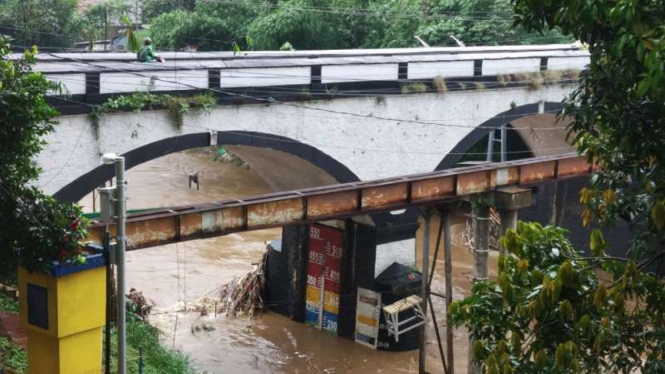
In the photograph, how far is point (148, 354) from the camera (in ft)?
46.8

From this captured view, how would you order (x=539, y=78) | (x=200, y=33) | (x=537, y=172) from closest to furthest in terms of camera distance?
(x=537, y=172) < (x=539, y=78) < (x=200, y=33)

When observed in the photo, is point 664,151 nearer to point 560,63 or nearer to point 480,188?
point 480,188

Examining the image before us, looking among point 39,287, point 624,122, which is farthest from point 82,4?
point 624,122

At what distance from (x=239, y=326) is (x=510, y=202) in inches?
277

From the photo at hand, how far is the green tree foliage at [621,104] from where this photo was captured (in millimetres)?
5758

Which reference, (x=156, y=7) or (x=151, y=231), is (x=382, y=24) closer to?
(x=156, y=7)

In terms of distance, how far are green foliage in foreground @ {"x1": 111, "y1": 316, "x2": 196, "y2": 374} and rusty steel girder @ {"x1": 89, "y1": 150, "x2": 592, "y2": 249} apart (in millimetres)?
2003

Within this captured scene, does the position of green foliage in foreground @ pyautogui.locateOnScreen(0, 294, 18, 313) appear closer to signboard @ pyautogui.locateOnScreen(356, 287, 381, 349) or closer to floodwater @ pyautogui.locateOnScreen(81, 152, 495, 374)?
floodwater @ pyautogui.locateOnScreen(81, 152, 495, 374)

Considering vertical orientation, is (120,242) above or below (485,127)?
below

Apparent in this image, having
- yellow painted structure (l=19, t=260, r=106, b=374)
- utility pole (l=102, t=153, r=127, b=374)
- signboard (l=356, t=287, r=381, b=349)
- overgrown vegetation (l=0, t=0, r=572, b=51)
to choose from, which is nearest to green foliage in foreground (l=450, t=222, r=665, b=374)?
utility pole (l=102, t=153, r=127, b=374)

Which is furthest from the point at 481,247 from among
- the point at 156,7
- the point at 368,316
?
the point at 156,7

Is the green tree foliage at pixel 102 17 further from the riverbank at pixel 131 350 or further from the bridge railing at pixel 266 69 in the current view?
the riverbank at pixel 131 350

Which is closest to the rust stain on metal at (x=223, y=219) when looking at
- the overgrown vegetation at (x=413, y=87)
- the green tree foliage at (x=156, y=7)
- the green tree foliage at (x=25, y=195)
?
the green tree foliage at (x=25, y=195)

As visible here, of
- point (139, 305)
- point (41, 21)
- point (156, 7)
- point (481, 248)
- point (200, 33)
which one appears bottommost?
point (139, 305)
